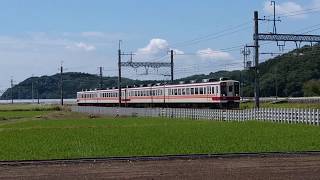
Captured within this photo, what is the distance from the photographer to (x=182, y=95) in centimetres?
5919

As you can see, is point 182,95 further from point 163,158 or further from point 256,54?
point 163,158

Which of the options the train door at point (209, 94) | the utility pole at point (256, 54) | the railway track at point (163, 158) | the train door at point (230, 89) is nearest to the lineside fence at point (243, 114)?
the utility pole at point (256, 54)

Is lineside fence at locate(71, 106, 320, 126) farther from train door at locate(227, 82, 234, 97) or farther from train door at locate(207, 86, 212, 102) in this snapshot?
train door at locate(227, 82, 234, 97)

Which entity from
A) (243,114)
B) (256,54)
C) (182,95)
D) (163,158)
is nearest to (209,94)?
(182,95)

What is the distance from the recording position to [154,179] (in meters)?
12.7

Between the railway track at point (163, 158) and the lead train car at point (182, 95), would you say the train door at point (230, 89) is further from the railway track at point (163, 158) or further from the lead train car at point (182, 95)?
the railway track at point (163, 158)

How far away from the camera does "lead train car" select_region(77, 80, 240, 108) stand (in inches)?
2066

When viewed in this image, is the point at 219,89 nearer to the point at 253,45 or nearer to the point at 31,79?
the point at 253,45

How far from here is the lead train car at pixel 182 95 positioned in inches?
2066

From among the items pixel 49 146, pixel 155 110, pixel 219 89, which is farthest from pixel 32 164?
pixel 155 110

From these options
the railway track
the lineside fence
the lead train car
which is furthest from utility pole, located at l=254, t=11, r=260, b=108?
the railway track

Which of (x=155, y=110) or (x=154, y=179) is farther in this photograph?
(x=155, y=110)

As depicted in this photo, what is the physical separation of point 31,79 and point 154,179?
170177mm

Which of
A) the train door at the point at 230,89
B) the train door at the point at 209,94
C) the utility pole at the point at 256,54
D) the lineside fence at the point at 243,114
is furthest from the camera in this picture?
the train door at the point at 209,94
